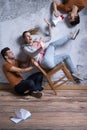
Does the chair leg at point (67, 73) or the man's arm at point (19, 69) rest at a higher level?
the man's arm at point (19, 69)

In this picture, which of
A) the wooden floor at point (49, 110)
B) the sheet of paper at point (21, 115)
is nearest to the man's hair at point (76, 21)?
the wooden floor at point (49, 110)

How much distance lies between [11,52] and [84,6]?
0.99 m

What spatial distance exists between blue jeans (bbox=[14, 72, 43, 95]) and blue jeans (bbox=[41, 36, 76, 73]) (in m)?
0.16

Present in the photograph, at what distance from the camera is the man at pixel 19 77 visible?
12.1 ft

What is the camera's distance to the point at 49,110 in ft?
10.7

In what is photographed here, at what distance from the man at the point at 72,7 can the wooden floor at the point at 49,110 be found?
847 mm

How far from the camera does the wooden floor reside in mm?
2949

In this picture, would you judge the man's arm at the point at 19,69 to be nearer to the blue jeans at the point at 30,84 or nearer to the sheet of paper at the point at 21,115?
the blue jeans at the point at 30,84

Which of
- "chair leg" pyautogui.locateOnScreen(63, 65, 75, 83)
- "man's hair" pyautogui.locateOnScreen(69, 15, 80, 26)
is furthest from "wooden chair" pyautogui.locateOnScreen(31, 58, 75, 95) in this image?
"man's hair" pyautogui.locateOnScreen(69, 15, 80, 26)

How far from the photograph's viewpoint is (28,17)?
371 cm

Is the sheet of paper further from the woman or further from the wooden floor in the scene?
the woman

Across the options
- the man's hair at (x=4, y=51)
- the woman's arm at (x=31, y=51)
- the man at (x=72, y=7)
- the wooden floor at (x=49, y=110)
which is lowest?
the wooden floor at (x=49, y=110)

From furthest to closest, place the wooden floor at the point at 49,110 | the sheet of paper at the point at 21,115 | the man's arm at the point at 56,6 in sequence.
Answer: the man's arm at the point at 56,6 → the sheet of paper at the point at 21,115 → the wooden floor at the point at 49,110

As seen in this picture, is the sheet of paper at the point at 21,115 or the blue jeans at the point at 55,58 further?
the blue jeans at the point at 55,58
